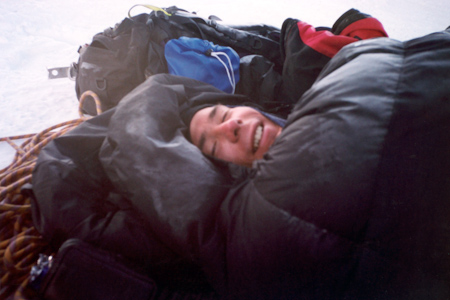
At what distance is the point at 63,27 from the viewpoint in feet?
6.44

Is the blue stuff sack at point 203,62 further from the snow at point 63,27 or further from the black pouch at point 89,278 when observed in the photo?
the black pouch at point 89,278

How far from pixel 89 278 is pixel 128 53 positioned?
0.98m

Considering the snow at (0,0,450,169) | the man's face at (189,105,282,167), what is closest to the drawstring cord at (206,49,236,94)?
the man's face at (189,105,282,167)

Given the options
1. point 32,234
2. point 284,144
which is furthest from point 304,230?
point 32,234

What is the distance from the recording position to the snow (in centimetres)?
121

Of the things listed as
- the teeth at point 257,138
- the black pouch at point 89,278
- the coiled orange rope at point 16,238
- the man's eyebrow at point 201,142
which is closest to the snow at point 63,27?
the coiled orange rope at point 16,238

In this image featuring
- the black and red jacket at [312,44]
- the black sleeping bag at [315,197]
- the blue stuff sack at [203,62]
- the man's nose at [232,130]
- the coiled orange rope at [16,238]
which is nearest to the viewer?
the black sleeping bag at [315,197]

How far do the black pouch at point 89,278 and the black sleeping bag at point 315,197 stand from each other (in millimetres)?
52

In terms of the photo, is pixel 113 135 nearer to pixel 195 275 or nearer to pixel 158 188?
pixel 158 188

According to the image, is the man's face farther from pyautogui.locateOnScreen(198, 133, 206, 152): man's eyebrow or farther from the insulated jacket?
the insulated jacket

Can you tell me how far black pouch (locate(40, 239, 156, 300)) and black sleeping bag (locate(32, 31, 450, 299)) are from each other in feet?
0.17

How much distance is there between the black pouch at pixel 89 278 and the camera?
485 mm

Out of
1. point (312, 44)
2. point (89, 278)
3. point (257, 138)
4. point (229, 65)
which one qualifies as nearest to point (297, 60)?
point (312, 44)

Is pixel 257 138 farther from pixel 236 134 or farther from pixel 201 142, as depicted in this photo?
pixel 201 142
